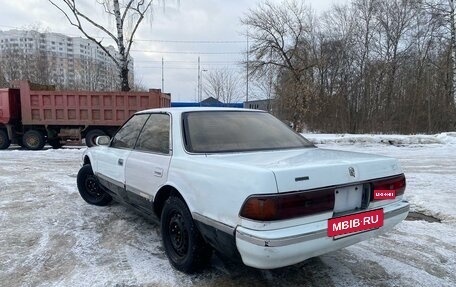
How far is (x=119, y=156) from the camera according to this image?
14.5ft

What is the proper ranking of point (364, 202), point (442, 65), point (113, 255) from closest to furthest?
point (364, 202) < point (113, 255) < point (442, 65)

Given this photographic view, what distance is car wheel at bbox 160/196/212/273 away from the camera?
3.10m

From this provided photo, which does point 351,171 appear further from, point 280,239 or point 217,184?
point 217,184

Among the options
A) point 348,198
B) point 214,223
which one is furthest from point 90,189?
point 348,198

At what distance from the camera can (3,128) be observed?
14.6 m

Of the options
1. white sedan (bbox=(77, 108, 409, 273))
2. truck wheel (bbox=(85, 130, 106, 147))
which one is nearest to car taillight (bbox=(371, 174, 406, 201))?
white sedan (bbox=(77, 108, 409, 273))

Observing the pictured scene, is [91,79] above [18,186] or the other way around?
above

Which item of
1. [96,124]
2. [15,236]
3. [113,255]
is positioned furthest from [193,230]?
[96,124]

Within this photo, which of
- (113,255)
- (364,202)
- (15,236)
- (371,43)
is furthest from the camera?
(371,43)

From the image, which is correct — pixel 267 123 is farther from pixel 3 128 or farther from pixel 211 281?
pixel 3 128

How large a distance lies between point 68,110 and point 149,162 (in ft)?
38.4

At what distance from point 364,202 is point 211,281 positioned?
1480mm

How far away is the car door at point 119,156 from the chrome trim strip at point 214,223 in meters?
1.63

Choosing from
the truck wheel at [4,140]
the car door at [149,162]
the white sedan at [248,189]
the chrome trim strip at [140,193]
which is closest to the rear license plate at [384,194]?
the white sedan at [248,189]
